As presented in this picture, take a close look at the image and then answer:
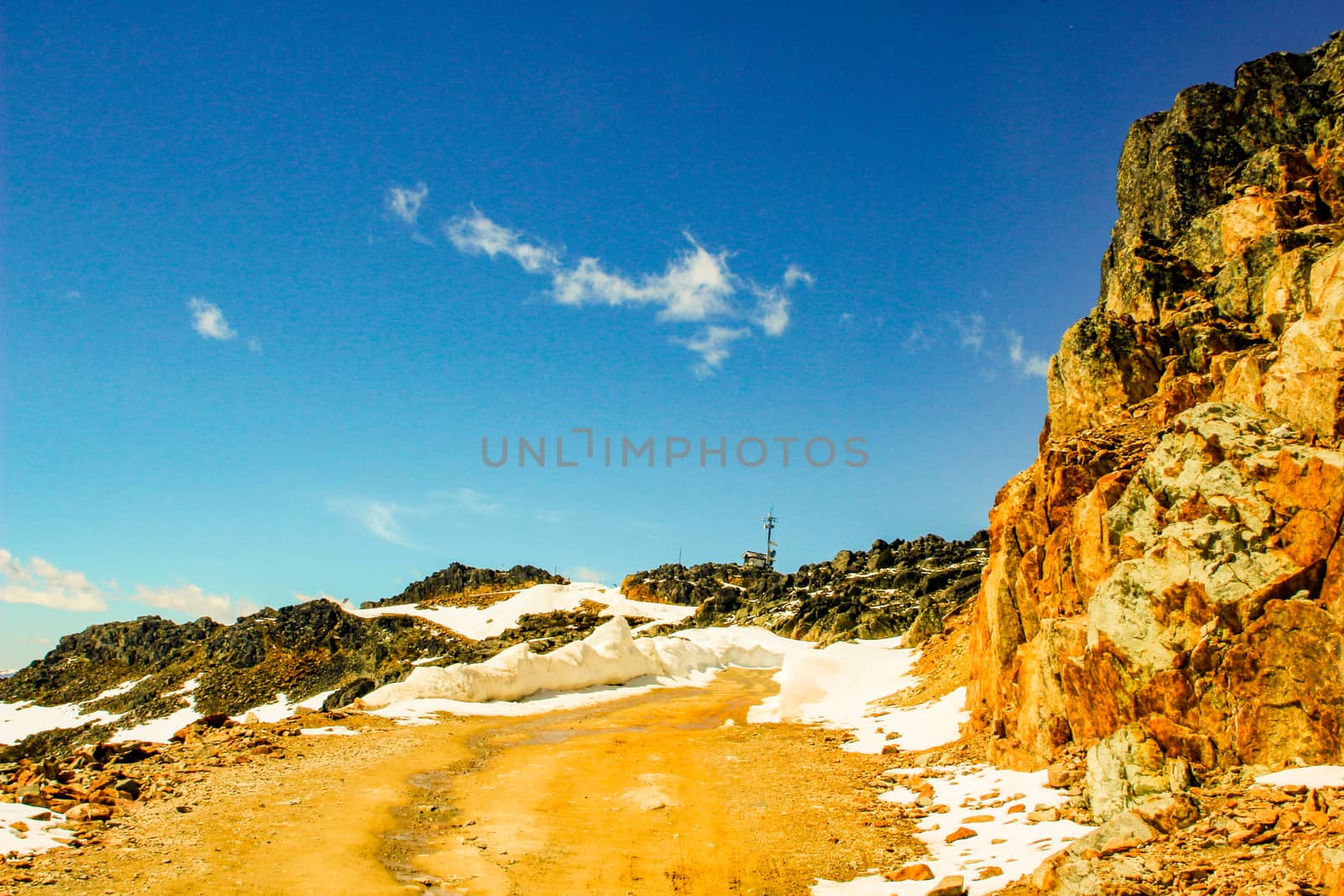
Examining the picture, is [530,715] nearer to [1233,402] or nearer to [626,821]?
[626,821]

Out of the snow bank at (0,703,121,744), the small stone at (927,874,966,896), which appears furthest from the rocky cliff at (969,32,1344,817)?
the snow bank at (0,703,121,744)

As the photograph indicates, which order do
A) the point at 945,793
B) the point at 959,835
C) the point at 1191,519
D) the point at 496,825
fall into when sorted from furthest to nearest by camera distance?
the point at 945,793, the point at 496,825, the point at 1191,519, the point at 959,835

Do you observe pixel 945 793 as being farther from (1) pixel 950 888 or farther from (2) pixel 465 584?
(2) pixel 465 584

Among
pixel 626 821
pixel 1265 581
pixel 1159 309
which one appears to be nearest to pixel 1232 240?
pixel 1159 309

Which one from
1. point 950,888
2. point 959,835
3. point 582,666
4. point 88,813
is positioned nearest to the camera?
point 950,888

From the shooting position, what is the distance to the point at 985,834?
41.3 ft

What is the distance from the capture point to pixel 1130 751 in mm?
11852

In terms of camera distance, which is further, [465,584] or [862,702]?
[465,584]

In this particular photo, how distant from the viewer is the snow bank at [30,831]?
11258 mm

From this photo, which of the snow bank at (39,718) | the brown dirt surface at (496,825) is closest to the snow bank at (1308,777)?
the brown dirt surface at (496,825)

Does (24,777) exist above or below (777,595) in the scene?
below

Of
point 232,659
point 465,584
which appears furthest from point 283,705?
point 465,584

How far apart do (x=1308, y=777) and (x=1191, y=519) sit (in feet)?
17.3

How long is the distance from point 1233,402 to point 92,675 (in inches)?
4940
